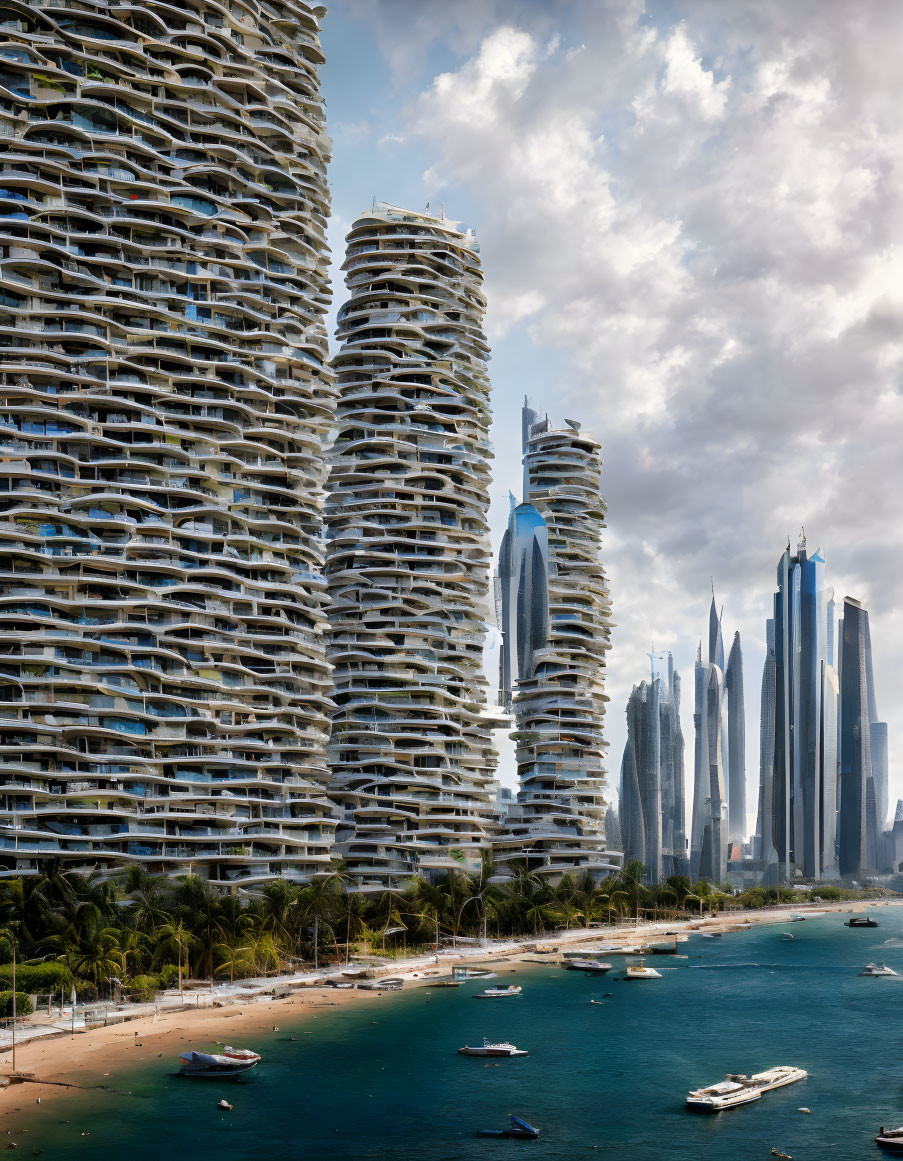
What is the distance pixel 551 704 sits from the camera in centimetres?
18862

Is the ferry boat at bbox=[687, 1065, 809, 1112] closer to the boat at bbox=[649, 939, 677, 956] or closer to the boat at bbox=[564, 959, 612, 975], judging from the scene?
the boat at bbox=[564, 959, 612, 975]

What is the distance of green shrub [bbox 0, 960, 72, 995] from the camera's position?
305ft

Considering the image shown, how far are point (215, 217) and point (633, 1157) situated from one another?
101 m

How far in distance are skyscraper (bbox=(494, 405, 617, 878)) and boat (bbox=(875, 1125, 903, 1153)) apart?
10346 cm

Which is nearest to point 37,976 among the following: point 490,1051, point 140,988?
point 140,988

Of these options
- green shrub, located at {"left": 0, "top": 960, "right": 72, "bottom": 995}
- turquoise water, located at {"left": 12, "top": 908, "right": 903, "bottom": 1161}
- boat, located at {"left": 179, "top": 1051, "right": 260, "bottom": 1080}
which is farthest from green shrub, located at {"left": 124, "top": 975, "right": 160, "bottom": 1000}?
boat, located at {"left": 179, "top": 1051, "right": 260, "bottom": 1080}

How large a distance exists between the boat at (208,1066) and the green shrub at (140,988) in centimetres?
1931

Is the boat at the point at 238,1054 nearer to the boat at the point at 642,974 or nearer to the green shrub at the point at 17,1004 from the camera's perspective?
the green shrub at the point at 17,1004

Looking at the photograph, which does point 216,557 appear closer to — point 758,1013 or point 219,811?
point 219,811

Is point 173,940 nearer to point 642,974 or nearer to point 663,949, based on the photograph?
point 642,974

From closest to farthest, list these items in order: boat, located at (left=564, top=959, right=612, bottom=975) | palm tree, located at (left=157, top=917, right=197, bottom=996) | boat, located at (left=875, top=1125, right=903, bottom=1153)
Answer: boat, located at (left=875, top=1125, right=903, bottom=1153), palm tree, located at (left=157, top=917, right=197, bottom=996), boat, located at (left=564, top=959, right=612, bottom=975)

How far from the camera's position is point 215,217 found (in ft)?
457

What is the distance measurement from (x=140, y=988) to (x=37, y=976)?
9447mm

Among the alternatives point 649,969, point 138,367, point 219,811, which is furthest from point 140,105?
point 649,969
